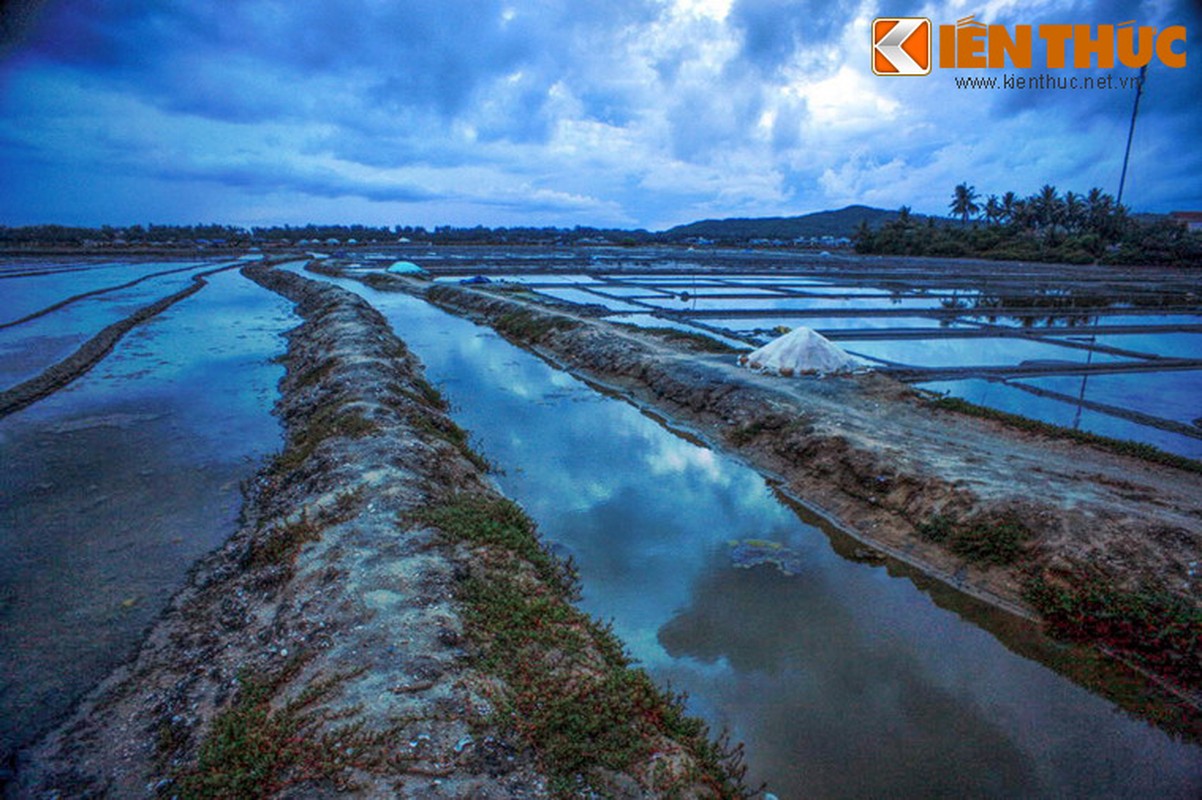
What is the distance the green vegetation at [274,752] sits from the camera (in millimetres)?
3890

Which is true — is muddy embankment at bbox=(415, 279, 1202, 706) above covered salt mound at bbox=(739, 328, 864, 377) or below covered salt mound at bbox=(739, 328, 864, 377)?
below

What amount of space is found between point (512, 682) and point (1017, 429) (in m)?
12.2

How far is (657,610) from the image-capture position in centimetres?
723

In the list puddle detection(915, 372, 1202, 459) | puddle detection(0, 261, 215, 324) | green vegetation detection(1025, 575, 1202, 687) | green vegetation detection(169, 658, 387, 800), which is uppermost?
puddle detection(0, 261, 215, 324)

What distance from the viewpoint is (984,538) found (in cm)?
798

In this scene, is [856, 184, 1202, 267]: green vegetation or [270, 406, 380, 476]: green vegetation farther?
[856, 184, 1202, 267]: green vegetation

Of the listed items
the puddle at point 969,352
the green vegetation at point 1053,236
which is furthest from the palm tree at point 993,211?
the puddle at point 969,352

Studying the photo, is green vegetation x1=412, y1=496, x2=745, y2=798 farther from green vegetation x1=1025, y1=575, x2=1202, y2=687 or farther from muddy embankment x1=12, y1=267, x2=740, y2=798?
green vegetation x1=1025, y1=575, x2=1202, y2=687

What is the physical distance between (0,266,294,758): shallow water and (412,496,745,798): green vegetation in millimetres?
4037

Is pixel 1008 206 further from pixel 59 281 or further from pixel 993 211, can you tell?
pixel 59 281

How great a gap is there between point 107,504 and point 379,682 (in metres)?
7.90

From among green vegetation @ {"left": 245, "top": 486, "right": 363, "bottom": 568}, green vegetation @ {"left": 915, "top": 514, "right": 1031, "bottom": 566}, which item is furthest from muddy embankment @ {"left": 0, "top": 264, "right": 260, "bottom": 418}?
green vegetation @ {"left": 915, "top": 514, "right": 1031, "bottom": 566}

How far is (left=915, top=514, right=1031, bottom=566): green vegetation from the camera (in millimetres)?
7730

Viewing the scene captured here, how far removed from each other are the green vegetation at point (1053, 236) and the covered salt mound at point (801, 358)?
74225 mm
